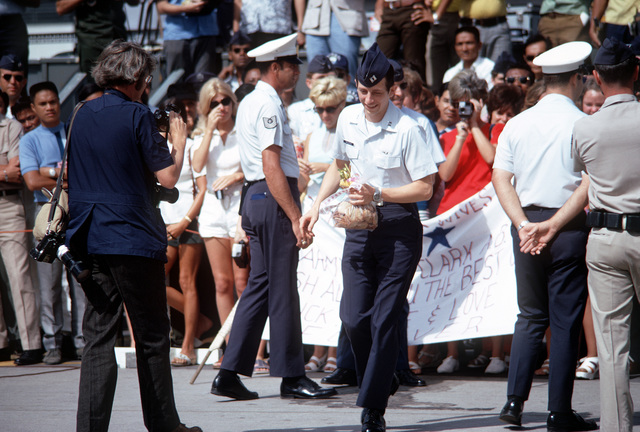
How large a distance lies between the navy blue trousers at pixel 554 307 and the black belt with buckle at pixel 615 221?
508mm

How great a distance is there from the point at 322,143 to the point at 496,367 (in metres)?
2.52

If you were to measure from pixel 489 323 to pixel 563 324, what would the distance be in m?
1.79

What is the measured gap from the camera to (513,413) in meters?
5.14

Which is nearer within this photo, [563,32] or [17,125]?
[17,125]

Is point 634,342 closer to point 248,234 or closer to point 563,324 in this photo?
point 563,324

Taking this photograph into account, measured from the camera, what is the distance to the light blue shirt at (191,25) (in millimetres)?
10977

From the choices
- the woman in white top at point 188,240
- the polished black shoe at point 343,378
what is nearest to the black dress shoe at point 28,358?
the woman in white top at point 188,240

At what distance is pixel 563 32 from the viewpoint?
34.2 ft

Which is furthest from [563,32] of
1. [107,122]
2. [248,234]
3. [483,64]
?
[107,122]

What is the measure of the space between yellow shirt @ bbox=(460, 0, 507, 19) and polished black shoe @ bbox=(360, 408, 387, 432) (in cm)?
689

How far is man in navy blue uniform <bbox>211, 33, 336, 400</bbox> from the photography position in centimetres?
A: 613

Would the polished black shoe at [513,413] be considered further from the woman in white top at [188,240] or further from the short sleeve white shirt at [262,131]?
the woman in white top at [188,240]

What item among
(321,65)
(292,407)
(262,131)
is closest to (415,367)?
(292,407)

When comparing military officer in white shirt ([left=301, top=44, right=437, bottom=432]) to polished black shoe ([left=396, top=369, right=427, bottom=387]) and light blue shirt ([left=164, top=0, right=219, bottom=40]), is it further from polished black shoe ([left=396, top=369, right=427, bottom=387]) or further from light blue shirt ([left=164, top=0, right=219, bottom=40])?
light blue shirt ([left=164, top=0, right=219, bottom=40])
